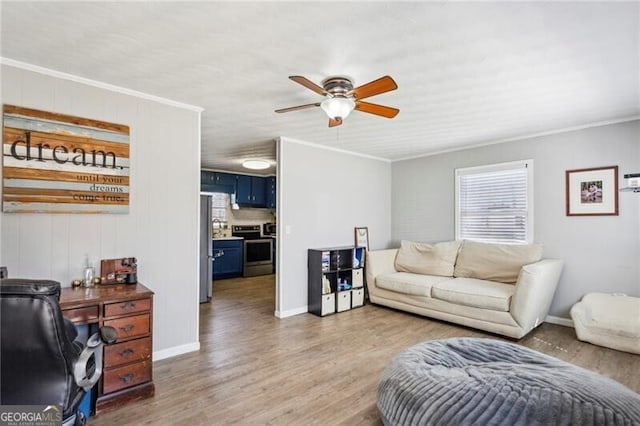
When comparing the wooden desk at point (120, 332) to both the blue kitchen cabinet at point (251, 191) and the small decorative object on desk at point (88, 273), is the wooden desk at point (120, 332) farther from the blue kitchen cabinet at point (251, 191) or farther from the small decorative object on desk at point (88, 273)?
the blue kitchen cabinet at point (251, 191)

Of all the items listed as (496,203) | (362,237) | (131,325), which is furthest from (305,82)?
(496,203)

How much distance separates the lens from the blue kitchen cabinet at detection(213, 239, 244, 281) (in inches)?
261

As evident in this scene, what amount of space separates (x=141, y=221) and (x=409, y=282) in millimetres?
3286

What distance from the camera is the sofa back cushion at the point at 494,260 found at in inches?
151

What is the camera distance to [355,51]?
6.83 ft

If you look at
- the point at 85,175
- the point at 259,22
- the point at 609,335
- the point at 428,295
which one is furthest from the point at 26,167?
the point at 609,335

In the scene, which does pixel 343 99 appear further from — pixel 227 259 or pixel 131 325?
pixel 227 259

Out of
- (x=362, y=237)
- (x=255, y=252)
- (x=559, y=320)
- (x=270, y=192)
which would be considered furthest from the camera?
(x=270, y=192)

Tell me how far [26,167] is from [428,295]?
4.19 m

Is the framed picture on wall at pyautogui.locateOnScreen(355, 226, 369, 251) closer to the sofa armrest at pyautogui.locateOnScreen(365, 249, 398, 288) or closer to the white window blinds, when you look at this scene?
the sofa armrest at pyautogui.locateOnScreen(365, 249, 398, 288)

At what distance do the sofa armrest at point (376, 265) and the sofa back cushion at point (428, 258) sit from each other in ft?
0.48

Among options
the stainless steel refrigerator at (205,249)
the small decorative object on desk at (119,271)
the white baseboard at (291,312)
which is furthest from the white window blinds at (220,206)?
the small decorative object on desk at (119,271)

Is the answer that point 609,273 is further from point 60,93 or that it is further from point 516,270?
point 60,93

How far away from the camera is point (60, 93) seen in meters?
2.44
